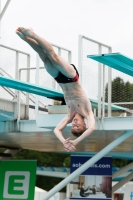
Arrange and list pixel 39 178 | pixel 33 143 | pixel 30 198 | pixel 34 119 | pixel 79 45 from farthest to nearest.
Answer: pixel 39 178, pixel 33 143, pixel 30 198, pixel 34 119, pixel 79 45

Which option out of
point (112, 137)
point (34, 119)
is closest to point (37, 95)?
point (34, 119)

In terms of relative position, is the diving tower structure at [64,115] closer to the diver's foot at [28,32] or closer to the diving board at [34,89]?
the diving board at [34,89]

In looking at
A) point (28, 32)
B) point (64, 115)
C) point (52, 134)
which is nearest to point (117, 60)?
point (64, 115)

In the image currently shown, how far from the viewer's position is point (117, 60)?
16.8 metres

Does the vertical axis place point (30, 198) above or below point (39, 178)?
below

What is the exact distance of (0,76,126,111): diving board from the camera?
18164 millimetres

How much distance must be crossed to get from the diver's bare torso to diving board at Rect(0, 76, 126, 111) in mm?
3397

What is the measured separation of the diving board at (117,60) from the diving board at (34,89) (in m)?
1.58

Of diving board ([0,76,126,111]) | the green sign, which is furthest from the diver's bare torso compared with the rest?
the green sign

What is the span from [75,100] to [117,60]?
247 centimetres

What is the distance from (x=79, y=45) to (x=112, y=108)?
1.97 m

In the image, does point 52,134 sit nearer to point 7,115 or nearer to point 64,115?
point 7,115

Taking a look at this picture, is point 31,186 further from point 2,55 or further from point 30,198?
point 2,55

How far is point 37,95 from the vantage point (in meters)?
20.0
